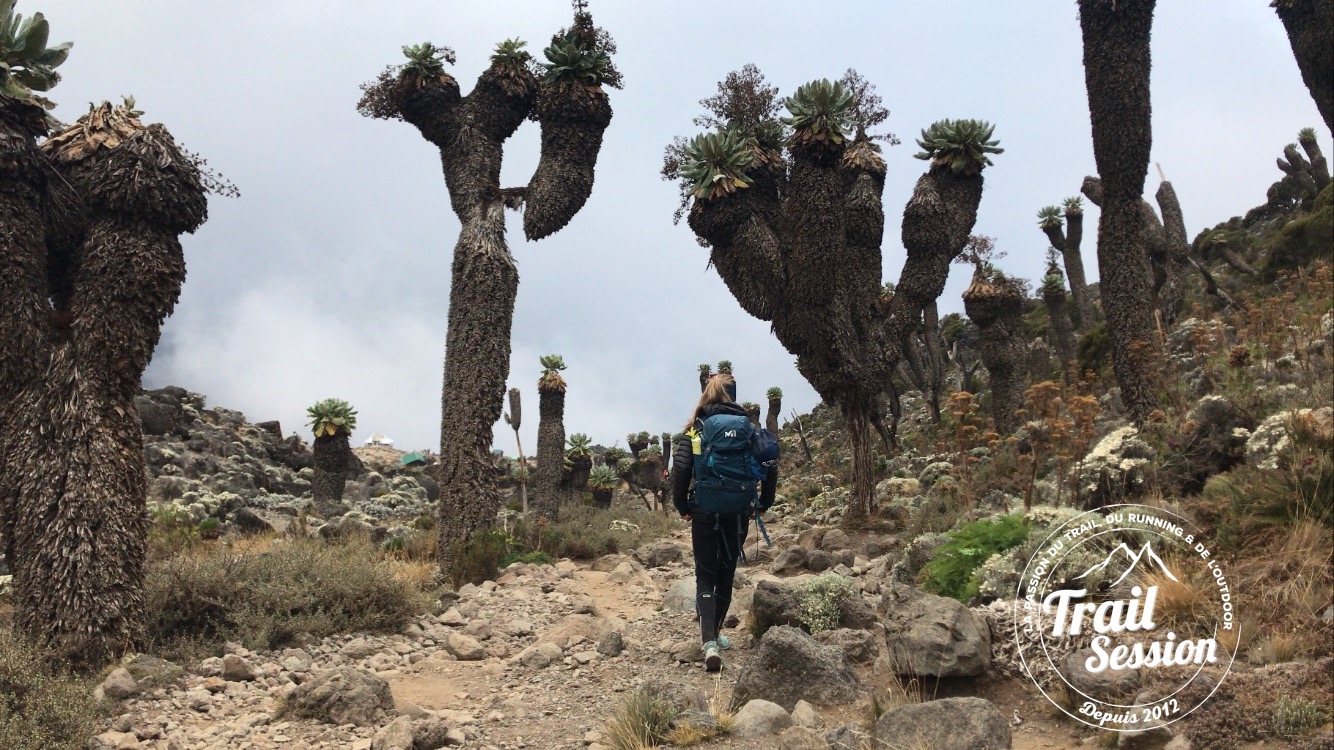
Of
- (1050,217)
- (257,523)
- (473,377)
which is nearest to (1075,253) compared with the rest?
(1050,217)

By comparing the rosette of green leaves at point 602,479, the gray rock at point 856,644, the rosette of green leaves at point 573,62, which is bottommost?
the gray rock at point 856,644

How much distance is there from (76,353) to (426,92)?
865cm

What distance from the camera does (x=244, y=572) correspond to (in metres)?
8.57

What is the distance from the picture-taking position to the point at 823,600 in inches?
265

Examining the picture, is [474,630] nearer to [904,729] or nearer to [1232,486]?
[904,729]

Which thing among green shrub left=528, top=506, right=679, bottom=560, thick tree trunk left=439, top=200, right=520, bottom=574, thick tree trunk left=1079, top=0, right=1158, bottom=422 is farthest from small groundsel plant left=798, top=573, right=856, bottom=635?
thick tree trunk left=1079, top=0, right=1158, bottom=422

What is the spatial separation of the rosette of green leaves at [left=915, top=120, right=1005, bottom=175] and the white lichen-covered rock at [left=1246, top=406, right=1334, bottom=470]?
13049mm

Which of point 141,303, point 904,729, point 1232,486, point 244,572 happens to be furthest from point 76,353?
point 1232,486

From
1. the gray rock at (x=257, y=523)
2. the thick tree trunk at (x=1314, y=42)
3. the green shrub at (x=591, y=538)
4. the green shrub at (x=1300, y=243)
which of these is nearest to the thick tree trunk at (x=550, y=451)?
the green shrub at (x=591, y=538)

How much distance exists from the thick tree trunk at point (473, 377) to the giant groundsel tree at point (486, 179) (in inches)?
0.6

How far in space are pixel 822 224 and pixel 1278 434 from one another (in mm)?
9822

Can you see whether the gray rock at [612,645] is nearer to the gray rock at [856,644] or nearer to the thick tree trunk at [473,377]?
the gray rock at [856,644]

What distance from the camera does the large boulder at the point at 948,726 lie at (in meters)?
4.08

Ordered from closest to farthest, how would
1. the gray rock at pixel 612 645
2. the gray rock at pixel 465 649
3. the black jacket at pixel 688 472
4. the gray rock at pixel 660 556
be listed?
1. the black jacket at pixel 688 472
2. the gray rock at pixel 612 645
3. the gray rock at pixel 465 649
4. the gray rock at pixel 660 556
